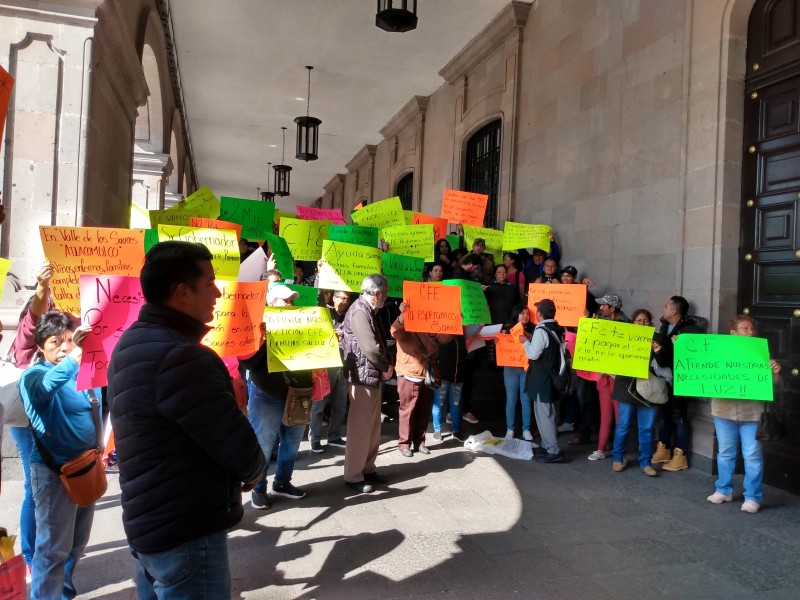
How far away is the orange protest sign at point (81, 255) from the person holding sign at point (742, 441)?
4.56 m

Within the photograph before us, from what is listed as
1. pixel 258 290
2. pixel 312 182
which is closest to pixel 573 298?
pixel 258 290

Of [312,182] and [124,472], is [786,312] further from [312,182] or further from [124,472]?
[312,182]

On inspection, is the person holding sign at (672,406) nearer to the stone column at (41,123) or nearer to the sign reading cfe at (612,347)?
the sign reading cfe at (612,347)

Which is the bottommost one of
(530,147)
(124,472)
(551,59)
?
(124,472)

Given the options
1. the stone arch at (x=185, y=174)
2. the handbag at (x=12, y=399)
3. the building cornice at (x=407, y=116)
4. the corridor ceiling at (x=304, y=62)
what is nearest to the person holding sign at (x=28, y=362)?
the handbag at (x=12, y=399)

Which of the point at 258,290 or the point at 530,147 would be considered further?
the point at 530,147

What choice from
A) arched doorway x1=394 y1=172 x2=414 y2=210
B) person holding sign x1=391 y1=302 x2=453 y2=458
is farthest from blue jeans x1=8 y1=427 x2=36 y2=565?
arched doorway x1=394 y1=172 x2=414 y2=210

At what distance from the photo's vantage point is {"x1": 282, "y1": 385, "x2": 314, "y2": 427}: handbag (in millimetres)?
4289

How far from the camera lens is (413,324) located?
5223 mm

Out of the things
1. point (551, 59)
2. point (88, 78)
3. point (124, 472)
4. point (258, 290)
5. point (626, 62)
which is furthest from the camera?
point (551, 59)

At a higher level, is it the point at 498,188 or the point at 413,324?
the point at 498,188

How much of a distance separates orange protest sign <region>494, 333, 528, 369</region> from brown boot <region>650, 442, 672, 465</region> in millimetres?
1551

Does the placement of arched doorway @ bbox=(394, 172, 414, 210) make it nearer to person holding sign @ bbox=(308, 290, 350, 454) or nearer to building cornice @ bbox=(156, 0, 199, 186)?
building cornice @ bbox=(156, 0, 199, 186)

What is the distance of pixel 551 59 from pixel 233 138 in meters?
12.1
